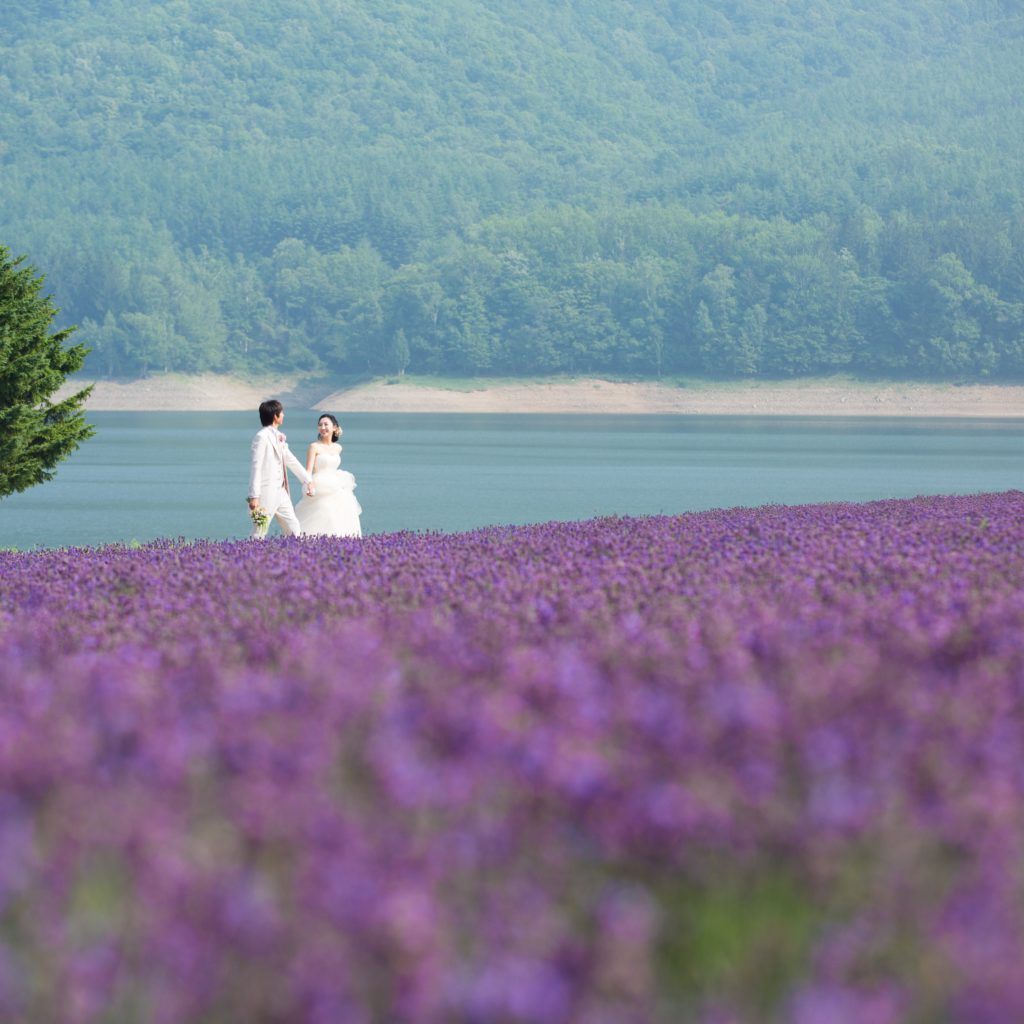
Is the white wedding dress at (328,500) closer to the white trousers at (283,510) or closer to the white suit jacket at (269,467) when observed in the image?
the white trousers at (283,510)

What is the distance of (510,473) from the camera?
6625 cm

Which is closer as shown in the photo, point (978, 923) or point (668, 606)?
point (978, 923)

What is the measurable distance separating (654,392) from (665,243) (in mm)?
39433

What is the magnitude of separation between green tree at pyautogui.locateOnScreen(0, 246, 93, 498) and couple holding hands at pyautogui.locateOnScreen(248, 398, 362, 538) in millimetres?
4547

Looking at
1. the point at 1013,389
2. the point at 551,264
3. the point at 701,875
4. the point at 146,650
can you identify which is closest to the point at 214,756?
the point at 701,875

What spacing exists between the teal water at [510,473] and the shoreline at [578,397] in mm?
25974

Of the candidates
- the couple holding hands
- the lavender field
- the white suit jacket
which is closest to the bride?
the couple holding hands

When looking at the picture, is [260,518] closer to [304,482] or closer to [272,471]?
[272,471]

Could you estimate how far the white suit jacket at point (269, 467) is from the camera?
628 inches

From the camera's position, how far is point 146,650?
556cm

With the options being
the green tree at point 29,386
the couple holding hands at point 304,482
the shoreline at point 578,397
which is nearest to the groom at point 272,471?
the couple holding hands at point 304,482

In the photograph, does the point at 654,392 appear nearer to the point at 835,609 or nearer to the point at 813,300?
the point at 813,300

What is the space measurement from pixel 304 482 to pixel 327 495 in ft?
3.33

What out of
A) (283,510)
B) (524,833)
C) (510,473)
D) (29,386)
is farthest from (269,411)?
(510,473)
